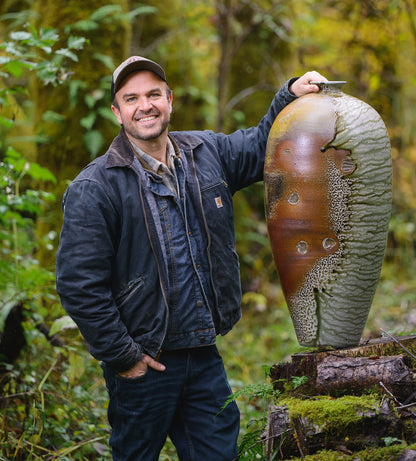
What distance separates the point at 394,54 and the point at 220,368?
8958 mm

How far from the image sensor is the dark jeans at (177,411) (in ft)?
9.50

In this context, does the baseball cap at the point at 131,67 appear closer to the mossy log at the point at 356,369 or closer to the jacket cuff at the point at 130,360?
the jacket cuff at the point at 130,360

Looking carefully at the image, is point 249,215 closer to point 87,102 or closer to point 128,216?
point 87,102

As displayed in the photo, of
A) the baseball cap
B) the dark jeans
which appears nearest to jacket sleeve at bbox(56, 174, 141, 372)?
the dark jeans

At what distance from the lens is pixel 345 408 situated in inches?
96.3

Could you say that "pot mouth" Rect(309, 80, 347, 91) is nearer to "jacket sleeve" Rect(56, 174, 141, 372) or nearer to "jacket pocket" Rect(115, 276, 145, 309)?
"jacket sleeve" Rect(56, 174, 141, 372)

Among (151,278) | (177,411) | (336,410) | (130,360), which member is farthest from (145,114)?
(336,410)

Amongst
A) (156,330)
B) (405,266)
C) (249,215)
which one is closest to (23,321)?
(156,330)

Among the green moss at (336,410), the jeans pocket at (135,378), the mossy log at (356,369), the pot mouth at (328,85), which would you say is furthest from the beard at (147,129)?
the green moss at (336,410)

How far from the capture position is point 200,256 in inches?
118

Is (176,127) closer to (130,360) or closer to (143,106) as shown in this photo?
(143,106)

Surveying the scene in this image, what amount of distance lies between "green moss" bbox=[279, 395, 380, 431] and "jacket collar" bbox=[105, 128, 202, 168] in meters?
1.52

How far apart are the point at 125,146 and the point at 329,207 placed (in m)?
1.17

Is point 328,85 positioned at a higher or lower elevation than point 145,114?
higher
